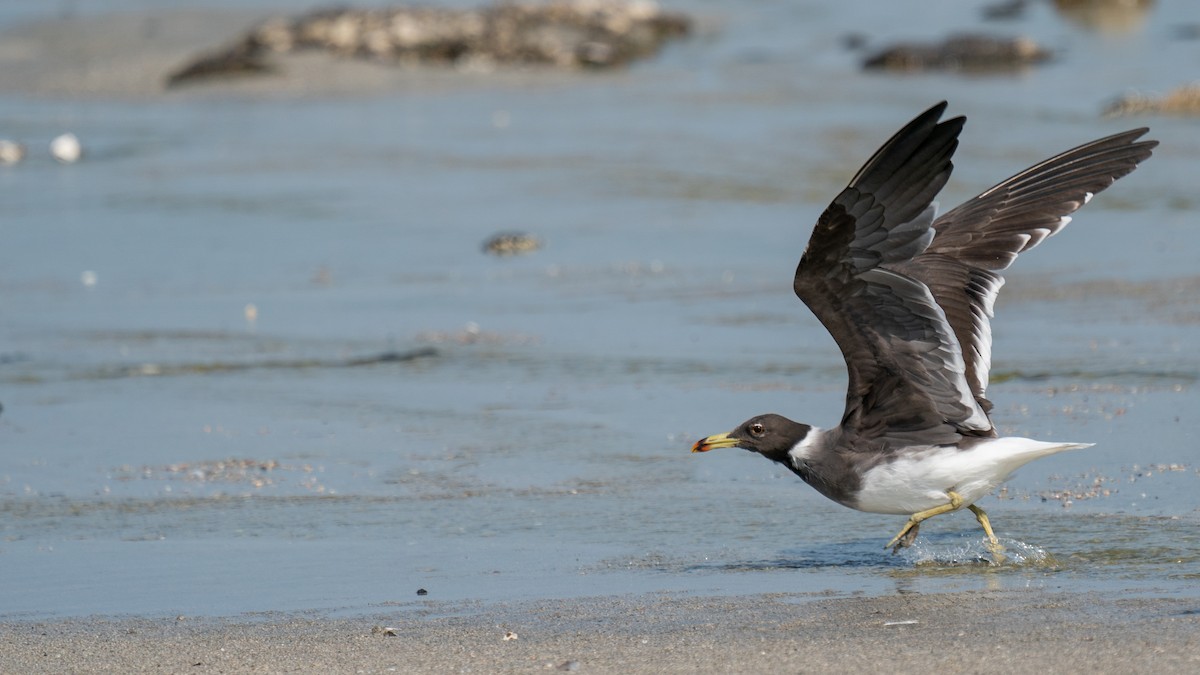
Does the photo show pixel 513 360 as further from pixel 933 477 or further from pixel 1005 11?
pixel 1005 11

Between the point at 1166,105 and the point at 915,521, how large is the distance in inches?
454

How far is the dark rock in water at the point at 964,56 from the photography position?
21281 mm

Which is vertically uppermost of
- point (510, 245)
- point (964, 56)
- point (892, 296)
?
point (964, 56)

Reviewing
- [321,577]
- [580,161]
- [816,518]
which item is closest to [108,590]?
[321,577]

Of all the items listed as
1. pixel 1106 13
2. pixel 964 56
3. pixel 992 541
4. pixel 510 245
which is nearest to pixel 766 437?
pixel 992 541

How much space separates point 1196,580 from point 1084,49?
18.0m

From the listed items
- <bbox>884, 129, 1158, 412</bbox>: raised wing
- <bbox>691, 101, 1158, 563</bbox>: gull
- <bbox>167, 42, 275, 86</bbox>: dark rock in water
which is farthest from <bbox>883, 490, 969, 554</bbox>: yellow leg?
<bbox>167, 42, 275, 86</bbox>: dark rock in water

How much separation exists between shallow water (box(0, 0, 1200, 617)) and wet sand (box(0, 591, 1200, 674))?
0.23 meters

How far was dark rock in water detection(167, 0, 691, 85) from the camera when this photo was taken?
2241 centimetres

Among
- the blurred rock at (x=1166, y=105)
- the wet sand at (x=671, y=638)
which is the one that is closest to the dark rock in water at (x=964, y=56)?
the blurred rock at (x=1166, y=105)

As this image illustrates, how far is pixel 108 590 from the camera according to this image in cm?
611

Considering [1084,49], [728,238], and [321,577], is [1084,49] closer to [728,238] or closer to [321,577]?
[728,238]

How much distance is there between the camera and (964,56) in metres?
21.5

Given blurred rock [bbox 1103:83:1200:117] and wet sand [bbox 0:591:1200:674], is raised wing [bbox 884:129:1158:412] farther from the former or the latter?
blurred rock [bbox 1103:83:1200:117]
